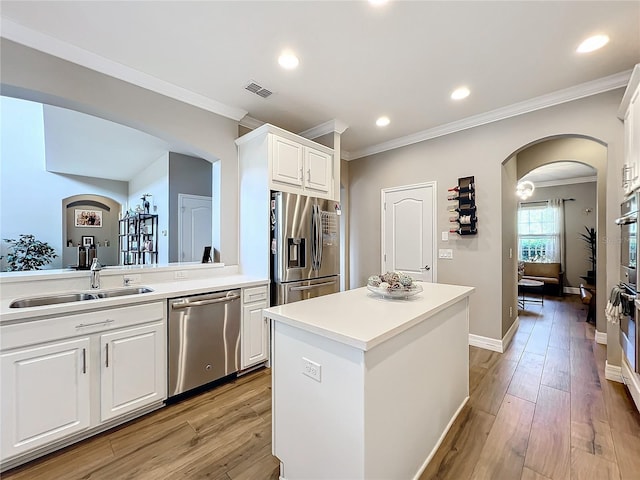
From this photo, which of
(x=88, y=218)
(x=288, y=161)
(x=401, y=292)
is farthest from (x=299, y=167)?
(x=88, y=218)

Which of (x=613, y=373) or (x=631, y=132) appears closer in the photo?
(x=631, y=132)

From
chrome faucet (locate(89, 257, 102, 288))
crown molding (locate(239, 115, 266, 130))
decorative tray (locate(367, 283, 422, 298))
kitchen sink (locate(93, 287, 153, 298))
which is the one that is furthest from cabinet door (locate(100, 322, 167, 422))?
crown molding (locate(239, 115, 266, 130))

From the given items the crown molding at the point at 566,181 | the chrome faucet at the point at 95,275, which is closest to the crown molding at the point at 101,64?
the chrome faucet at the point at 95,275

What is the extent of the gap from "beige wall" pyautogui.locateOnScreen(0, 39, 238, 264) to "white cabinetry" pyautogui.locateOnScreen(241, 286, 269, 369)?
2.28 feet

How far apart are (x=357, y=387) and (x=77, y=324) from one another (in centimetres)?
183

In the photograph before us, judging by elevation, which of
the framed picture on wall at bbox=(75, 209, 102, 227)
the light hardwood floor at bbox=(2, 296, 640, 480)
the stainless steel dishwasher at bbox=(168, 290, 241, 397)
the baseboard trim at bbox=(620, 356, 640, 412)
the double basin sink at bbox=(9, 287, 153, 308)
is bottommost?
the light hardwood floor at bbox=(2, 296, 640, 480)

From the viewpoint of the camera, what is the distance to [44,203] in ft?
20.0

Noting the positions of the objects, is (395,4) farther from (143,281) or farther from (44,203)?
(44,203)

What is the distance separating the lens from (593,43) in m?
2.15

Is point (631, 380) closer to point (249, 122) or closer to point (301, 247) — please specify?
point (301, 247)

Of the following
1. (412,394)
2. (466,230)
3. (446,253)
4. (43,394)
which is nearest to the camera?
(412,394)

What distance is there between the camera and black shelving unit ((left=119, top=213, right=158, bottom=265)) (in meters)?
5.41

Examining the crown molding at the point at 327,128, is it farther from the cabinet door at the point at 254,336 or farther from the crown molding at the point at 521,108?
the cabinet door at the point at 254,336

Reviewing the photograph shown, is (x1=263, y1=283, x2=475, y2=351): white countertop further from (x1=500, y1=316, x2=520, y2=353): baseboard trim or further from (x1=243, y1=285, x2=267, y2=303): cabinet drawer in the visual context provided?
(x1=500, y1=316, x2=520, y2=353): baseboard trim
